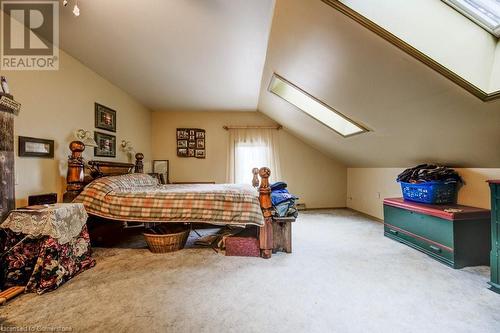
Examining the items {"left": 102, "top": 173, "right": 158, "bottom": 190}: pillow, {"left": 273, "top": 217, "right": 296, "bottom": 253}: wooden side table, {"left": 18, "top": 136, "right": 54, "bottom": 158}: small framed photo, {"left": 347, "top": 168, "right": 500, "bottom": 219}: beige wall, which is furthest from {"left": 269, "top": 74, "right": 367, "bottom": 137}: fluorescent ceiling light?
{"left": 18, "top": 136, "right": 54, "bottom": 158}: small framed photo

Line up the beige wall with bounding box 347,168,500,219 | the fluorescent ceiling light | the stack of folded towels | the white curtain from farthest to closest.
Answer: the white curtain < the fluorescent ceiling light < the stack of folded towels < the beige wall with bounding box 347,168,500,219

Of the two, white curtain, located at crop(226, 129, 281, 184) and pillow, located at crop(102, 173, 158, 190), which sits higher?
white curtain, located at crop(226, 129, 281, 184)

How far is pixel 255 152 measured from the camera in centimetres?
519

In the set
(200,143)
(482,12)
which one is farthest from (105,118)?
(482,12)

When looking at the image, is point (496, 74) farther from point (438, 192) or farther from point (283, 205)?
point (283, 205)

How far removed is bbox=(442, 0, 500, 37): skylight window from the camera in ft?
5.08

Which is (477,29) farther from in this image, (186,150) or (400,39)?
(186,150)

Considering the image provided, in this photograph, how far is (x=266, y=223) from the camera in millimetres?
2471

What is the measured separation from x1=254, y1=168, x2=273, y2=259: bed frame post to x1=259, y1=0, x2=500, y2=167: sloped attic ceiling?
1306mm

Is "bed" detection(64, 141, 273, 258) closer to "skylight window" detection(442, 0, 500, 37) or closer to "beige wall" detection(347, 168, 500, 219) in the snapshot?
"skylight window" detection(442, 0, 500, 37)

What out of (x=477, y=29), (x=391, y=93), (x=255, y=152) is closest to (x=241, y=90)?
(x=255, y=152)

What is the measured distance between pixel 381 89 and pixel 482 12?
2.64ft

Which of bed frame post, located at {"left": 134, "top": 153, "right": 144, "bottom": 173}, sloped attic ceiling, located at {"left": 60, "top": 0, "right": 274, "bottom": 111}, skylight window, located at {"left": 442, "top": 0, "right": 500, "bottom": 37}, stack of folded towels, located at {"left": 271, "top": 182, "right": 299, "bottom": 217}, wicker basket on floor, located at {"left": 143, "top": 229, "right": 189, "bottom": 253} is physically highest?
sloped attic ceiling, located at {"left": 60, "top": 0, "right": 274, "bottom": 111}

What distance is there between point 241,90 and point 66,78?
95.9 inches
